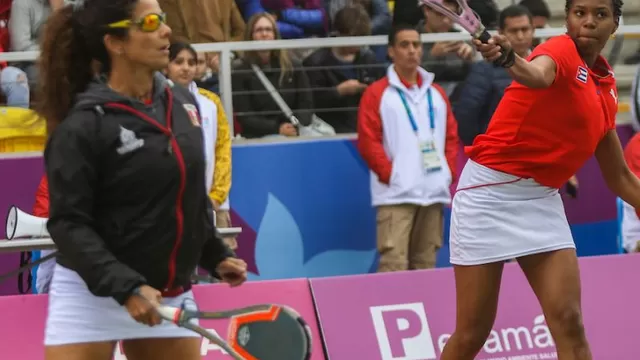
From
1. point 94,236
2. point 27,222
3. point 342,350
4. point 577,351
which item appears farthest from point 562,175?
point 27,222

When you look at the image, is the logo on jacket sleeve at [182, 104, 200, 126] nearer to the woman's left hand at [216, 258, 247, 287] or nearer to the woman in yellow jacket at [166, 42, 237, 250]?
the woman's left hand at [216, 258, 247, 287]

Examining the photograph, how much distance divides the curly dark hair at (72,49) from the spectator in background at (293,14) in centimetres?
561

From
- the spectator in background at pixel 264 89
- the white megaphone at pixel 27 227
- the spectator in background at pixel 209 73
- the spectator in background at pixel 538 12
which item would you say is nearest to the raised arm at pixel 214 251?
the white megaphone at pixel 27 227

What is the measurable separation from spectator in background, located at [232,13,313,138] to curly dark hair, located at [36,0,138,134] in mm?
5074

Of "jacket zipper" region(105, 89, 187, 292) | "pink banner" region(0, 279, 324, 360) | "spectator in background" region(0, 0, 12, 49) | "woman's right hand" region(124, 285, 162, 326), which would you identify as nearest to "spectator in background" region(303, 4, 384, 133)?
"spectator in background" region(0, 0, 12, 49)

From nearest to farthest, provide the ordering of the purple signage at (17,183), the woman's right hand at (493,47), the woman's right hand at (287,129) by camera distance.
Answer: the woman's right hand at (493,47) → the purple signage at (17,183) → the woman's right hand at (287,129)

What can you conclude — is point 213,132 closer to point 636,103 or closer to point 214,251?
point 636,103

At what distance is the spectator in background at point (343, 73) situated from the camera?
966 cm

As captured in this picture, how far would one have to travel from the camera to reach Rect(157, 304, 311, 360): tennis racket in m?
4.21

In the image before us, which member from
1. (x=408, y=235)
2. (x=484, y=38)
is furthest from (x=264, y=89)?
(x=484, y=38)

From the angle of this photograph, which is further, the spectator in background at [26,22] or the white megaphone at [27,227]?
the spectator in background at [26,22]

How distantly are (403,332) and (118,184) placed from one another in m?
3.45

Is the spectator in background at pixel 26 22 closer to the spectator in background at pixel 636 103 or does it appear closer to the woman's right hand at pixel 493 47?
the spectator in background at pixel 636 103

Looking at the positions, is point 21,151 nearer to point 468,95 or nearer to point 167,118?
point 468,95
